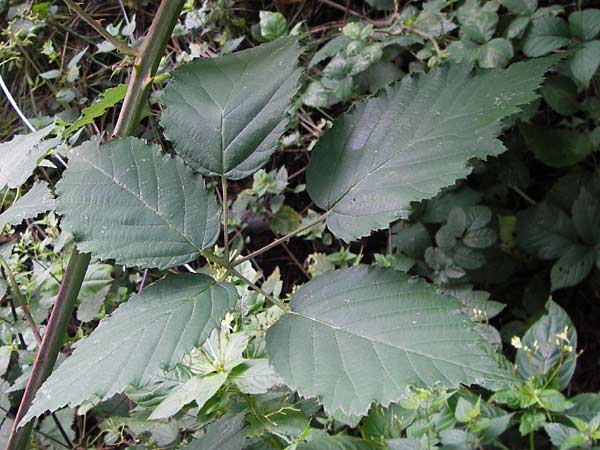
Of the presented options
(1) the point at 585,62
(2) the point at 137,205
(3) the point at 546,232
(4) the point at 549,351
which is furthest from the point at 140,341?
(3) the point at 546,232

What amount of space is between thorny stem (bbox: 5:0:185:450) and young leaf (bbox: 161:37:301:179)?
5 cm

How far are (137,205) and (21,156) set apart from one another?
0.71 ft

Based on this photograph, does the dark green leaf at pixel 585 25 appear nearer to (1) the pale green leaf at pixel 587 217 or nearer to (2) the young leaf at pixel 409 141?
(1) the pale green leaf at pixel 587 217

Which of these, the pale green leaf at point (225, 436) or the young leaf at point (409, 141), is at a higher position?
the young leaf at point (409, 141)

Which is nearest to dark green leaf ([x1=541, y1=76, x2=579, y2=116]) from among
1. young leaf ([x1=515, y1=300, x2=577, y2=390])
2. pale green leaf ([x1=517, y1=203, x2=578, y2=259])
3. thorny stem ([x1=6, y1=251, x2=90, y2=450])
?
pale green leaf ([x1=517, y1=203, x2=578, y2=259])

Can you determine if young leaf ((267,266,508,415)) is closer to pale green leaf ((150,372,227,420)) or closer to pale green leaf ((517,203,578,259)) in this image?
pale green leaf ((150,372,227,420))

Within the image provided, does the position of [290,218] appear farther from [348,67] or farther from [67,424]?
[67,424]

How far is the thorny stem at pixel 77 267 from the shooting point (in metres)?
0.64

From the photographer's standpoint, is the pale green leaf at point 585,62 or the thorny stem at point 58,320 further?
the pale green leaf at point 585,62

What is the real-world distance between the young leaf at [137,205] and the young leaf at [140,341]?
0.04 m

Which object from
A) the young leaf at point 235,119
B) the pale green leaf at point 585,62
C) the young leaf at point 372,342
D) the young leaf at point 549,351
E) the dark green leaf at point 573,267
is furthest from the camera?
the dark green leaf at point 573,267

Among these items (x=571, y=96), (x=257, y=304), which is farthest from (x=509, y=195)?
(x=257, y=304)

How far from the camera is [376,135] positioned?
61 centimetres

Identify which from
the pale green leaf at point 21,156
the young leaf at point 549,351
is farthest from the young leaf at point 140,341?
the young leaf at point 549,351
